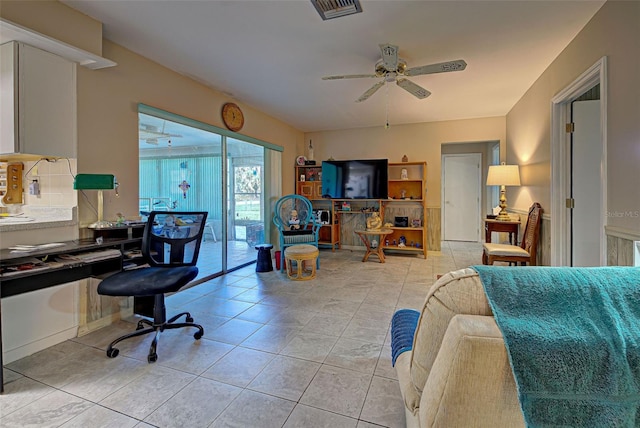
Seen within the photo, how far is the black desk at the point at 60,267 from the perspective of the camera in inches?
71.5

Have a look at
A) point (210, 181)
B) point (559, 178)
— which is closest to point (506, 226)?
point (559, 178)

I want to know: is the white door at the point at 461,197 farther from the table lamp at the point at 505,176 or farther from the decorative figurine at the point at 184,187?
the decorative figurine at the point at 184,187

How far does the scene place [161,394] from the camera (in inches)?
63.5

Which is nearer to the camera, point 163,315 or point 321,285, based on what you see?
point 163,315

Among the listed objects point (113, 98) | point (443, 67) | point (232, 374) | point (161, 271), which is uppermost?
point (443, 67)

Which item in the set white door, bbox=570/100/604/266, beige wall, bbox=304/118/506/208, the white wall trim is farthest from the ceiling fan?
beige wall, bbox=304/118/506/208

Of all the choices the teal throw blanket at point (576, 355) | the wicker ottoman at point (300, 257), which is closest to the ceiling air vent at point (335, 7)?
the teal throw blanket at point (576, 355)

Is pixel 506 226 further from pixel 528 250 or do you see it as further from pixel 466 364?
pixel 466 364

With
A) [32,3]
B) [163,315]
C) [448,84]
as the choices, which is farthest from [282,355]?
[448,84]

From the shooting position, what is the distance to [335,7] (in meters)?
2.09

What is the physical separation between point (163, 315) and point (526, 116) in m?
4.74

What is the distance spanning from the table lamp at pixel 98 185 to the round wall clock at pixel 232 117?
6.32 feet

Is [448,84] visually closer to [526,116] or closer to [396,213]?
[526,116]

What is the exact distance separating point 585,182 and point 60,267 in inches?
175
